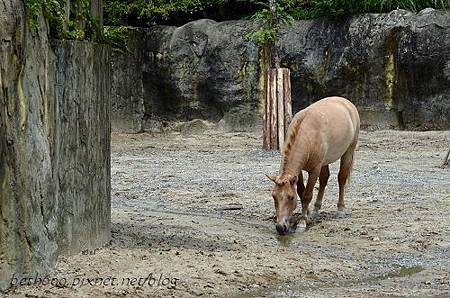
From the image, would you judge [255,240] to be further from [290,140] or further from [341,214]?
[341,214]

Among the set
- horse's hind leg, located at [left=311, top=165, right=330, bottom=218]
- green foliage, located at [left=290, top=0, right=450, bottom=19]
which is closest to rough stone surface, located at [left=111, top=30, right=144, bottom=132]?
green foliage, located at [left=290, top=0, right=450, bottom=19]

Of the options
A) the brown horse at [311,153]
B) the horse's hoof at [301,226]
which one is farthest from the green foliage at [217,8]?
the horse's hoof at [301,226]

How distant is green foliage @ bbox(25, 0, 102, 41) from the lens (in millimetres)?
5746

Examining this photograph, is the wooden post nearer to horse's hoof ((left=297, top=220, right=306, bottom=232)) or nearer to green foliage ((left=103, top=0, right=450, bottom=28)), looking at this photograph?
green foliage ((left=103, top=0, right=450, bottom=28))

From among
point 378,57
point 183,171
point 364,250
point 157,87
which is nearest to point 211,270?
point 364,250

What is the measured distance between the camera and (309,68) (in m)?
19.0

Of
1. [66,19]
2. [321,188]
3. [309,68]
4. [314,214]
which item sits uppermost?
[66,19]

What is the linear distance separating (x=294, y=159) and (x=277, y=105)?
6.71 metres

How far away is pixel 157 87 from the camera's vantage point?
66.0 feet

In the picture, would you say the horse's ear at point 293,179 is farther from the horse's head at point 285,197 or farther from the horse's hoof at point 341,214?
the horse's hoof at point 341,214

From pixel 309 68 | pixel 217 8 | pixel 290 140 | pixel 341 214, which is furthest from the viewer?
pixel 217 8

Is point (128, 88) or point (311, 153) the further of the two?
point (128, 88)

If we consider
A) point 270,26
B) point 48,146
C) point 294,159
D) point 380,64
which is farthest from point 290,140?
point 380,64

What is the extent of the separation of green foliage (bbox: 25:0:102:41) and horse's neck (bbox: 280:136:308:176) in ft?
7.86
